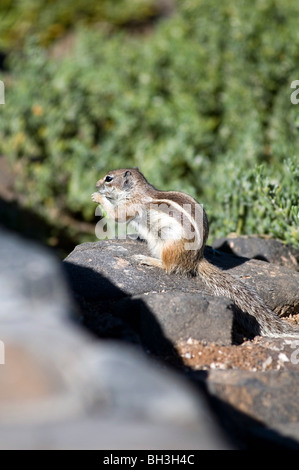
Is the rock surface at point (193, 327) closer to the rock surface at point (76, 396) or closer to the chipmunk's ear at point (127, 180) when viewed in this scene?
the rock surface at point (76, 396)

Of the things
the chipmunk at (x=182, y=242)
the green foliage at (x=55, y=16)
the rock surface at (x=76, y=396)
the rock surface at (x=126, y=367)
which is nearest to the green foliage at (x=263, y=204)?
the chipmunk at (x=182, y=242)

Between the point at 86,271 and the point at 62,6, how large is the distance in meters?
12.4

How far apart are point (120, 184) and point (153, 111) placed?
4682 millimetres

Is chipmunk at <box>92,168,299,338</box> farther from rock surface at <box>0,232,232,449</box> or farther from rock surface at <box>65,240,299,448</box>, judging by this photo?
rock surface at <box>0,232,232,449</box>

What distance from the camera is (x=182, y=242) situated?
4.32 metres

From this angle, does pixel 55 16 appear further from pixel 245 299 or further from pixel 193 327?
pixel 193 327

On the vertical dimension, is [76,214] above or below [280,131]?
below

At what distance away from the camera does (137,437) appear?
1968 mm

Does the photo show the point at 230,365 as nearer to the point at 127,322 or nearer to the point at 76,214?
the point at 127,322

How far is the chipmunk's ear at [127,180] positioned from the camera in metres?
4.91

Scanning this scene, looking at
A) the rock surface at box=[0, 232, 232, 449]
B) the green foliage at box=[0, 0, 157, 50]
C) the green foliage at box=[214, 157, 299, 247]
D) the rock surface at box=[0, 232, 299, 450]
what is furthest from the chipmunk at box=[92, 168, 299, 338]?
the green foliage at box=[0, 0, 157, 50]

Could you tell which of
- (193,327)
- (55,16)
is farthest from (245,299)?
(55,16)
